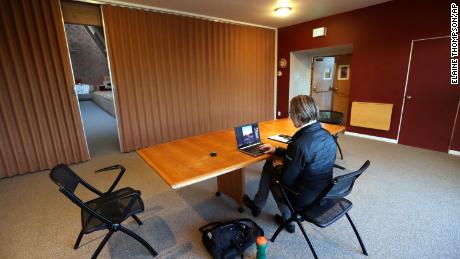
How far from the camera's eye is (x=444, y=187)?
8.25 feet

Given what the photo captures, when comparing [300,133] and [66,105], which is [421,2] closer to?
[300,133]

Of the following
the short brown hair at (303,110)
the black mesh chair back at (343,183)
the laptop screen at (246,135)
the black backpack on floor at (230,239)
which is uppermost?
the short brown hair at (303,110)

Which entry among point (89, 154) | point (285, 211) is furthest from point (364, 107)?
point (89, 154)

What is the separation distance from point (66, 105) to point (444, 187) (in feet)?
16.5

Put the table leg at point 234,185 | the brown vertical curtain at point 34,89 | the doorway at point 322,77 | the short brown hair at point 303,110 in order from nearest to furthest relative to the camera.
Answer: the short brown hair at point 303,110
the table leg at point 234,185
the brown vertical curtain at point 34,89
the doorway at point 322,77

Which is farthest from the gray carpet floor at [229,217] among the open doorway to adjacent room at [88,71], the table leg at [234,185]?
the open doorway to adjacent room at [88,71]

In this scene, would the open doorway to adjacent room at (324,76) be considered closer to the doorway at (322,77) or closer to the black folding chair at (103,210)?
the doorway at (322,77)

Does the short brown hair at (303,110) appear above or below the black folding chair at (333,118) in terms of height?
above

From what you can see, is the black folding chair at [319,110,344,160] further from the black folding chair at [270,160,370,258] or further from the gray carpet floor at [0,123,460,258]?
the black folding chair at [270,160,370,258]

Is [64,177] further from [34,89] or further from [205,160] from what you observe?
[34,89]

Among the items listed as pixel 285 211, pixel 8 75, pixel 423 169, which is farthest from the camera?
pixel 423 169

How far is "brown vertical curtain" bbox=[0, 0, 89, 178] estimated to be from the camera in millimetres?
2771

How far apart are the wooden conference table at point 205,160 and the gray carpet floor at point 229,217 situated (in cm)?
26

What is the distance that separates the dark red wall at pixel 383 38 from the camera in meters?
3.42
